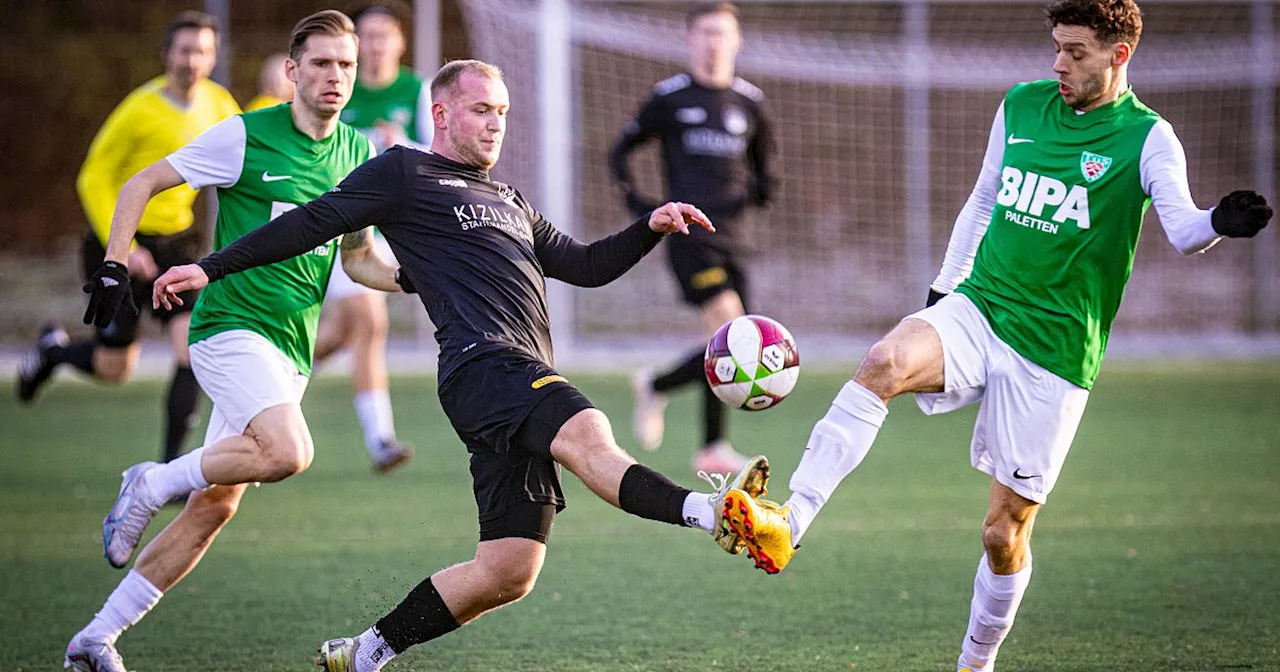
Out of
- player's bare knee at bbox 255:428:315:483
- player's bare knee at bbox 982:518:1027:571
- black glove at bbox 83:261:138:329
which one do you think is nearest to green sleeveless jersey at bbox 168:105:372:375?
player's bare knee at bbox 255:428:315:483

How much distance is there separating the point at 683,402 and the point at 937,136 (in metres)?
6.53

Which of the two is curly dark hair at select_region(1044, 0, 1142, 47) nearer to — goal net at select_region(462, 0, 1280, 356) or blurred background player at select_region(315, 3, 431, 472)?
blurred background player at select_region(315, 3, 431, 472)

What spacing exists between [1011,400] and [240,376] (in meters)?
2.39

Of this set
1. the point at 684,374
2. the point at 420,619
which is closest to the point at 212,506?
the point at 420,619

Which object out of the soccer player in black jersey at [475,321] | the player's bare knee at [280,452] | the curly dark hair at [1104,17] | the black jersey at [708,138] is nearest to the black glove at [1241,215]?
the curly dark hair at [1104,17]

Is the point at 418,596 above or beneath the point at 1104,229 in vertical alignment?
beneath

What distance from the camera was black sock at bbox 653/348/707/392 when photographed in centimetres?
906

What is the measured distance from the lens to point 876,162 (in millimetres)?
17328

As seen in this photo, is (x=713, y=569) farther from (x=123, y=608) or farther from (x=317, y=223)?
(x=317, y=223)

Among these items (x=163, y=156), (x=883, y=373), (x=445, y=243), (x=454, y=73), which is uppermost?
(x=454, y=73)

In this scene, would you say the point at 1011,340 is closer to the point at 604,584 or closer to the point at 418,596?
the point at 418,596

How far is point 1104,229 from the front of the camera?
4.28 meters

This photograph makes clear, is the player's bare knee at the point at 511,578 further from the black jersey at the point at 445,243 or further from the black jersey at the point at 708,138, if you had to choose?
the black jersey at the point at 708,138

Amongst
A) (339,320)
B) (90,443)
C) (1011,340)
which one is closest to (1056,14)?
(1011,340)
